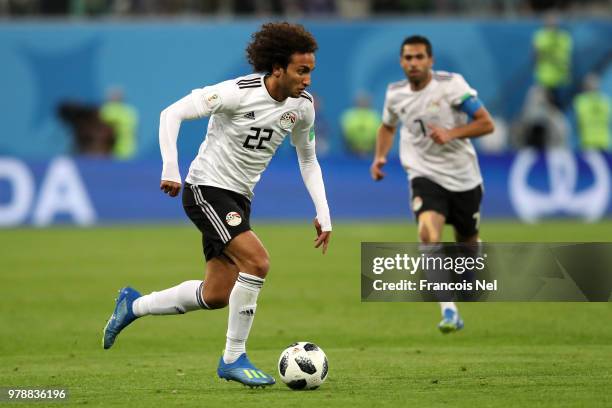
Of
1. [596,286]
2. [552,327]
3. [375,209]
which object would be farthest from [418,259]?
[375,209]

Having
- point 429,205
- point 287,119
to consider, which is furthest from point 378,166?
point 287,119

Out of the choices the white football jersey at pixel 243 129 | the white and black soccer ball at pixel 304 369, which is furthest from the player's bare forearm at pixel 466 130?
the white and black soccer ball at pixel 304 369

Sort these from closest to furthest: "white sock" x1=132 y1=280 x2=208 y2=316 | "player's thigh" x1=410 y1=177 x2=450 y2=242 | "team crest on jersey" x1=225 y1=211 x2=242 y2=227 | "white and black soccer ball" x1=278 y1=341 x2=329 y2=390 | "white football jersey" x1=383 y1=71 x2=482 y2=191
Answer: "white and black soccer ball" x1=278 y1=341 x2=329 y2=390, "team crest on jersey" x1=225 y1=211 x2=242 y2=227, "white sock" x1=132 y1=280 x2=208 y2=316, "player's thigh" x1=410 y1=177 x2=450 y2=242, "white football jersey" x1=383 y1=71 x2=482 y2=191

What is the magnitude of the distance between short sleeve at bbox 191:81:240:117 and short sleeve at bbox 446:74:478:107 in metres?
3.78

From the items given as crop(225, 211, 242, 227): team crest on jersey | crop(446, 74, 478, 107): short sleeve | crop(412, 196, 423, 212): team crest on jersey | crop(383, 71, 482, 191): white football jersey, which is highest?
crop(446, 74, 478, 107): short sleeve

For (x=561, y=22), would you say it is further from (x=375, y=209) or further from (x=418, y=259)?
(x=418, y=259)

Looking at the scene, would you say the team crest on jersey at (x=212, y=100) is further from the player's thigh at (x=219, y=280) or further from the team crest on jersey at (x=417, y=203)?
the team crest on jersey at (x=417, y=203)

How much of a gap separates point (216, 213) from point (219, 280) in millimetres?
494

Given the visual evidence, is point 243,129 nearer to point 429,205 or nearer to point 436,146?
point 429,205

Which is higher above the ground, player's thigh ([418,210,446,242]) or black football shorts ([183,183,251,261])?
black football shorts ([183,183,251,261])

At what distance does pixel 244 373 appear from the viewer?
8.17m

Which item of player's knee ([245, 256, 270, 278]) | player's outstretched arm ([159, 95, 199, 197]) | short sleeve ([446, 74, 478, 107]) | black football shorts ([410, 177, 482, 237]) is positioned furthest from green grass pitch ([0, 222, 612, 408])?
short sleeve ([446, 74, 478, 107])

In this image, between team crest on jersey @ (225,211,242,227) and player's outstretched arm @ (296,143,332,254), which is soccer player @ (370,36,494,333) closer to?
player's outstretched arm @ (296,143,332,254)

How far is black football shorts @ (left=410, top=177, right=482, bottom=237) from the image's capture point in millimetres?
11594
